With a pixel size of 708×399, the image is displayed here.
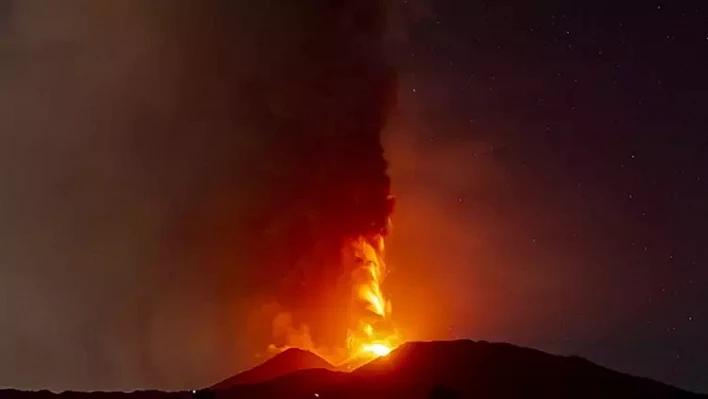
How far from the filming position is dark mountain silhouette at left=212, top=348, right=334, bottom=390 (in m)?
59.9

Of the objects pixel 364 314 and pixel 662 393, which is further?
pixel 364 314

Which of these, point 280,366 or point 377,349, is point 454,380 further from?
point 280,366

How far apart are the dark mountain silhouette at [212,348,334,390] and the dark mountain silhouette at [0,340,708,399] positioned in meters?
0.43

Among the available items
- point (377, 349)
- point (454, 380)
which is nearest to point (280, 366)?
point (377, 349)

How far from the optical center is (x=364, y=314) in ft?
194

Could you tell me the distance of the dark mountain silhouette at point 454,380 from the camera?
50969mm

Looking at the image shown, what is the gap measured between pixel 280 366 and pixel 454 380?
15.3m

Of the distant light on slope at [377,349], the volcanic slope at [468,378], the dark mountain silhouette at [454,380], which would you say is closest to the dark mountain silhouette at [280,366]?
the dark mountain silhouette at [454,380]

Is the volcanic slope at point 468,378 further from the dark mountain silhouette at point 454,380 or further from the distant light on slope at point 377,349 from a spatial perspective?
the distant light on slope at point 377,349

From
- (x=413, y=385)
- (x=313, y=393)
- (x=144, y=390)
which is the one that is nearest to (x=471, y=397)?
(x=413, y=385)

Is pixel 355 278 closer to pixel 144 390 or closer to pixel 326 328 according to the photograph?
pixel 326 328

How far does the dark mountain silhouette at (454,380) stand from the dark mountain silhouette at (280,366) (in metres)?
0.43

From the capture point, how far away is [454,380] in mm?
53125

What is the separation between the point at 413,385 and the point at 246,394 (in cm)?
1063
